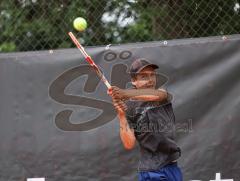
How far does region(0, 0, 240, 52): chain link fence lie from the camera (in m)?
5.66

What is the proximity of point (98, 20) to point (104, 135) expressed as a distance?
56.8 inches

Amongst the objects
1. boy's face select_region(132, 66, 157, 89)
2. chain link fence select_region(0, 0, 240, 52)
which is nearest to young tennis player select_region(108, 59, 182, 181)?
boy's face select_region(132, 66, 157, 89)

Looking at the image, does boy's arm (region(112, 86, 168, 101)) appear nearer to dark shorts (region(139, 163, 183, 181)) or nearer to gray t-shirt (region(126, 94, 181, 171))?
gray t-shirt (region(126, 94, 181, 171))

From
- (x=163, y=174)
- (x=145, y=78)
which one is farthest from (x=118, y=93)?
(x=163, y=174)

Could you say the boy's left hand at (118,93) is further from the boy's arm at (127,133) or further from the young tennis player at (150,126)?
the boy's arm at (127,133)

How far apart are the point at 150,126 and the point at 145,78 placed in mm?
331

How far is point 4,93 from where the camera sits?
17.7 feet

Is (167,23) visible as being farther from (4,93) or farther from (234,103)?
(4,93)

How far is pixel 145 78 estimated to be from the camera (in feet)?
14.4

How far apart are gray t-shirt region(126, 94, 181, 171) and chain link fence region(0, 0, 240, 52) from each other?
1465 millimetres

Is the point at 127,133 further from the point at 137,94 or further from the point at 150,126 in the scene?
the point at 137,94

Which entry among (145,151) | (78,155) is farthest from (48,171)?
(145,151)

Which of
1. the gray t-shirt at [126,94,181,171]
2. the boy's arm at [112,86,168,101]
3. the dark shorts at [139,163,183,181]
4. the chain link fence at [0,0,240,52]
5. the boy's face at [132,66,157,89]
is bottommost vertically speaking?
the dark shorts at [139,163,183,181]

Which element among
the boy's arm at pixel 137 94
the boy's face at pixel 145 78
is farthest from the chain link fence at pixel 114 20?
the boy's arm at pixel 137 94
